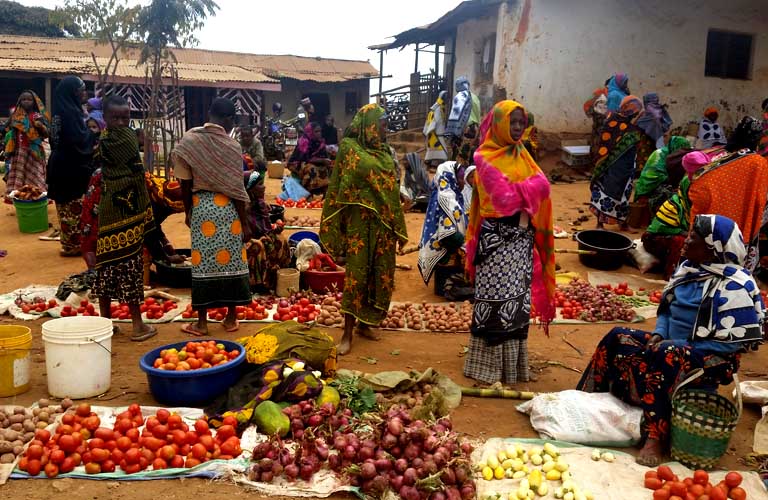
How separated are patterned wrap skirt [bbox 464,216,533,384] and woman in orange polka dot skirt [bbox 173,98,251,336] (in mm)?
1899

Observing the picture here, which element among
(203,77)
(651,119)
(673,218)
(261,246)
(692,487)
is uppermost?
(203,77)

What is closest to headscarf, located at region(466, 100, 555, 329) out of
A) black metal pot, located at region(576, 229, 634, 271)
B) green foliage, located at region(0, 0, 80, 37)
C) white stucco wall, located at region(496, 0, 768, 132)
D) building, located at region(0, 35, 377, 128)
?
black metal pot, located at region(576, 229, 634, 271)

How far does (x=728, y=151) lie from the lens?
19.9ft

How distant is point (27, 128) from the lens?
10156mm

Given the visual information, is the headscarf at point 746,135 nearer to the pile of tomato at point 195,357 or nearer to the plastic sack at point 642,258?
the plastic sack at point 642,258

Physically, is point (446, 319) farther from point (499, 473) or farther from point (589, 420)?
point (499, 473)

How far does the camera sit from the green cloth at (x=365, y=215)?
509cm

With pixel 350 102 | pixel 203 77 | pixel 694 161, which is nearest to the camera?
pixel 694 161

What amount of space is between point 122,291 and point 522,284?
2945 mm

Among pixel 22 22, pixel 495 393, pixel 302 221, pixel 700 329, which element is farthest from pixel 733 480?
pixel 22 22

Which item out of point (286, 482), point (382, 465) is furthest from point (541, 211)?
point (286, 482)

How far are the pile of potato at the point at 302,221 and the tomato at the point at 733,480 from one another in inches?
293

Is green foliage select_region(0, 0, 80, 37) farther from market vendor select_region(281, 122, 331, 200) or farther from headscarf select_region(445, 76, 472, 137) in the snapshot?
headscarf select_region(445, 76, 472, 137)

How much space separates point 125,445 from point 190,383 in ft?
2.12
